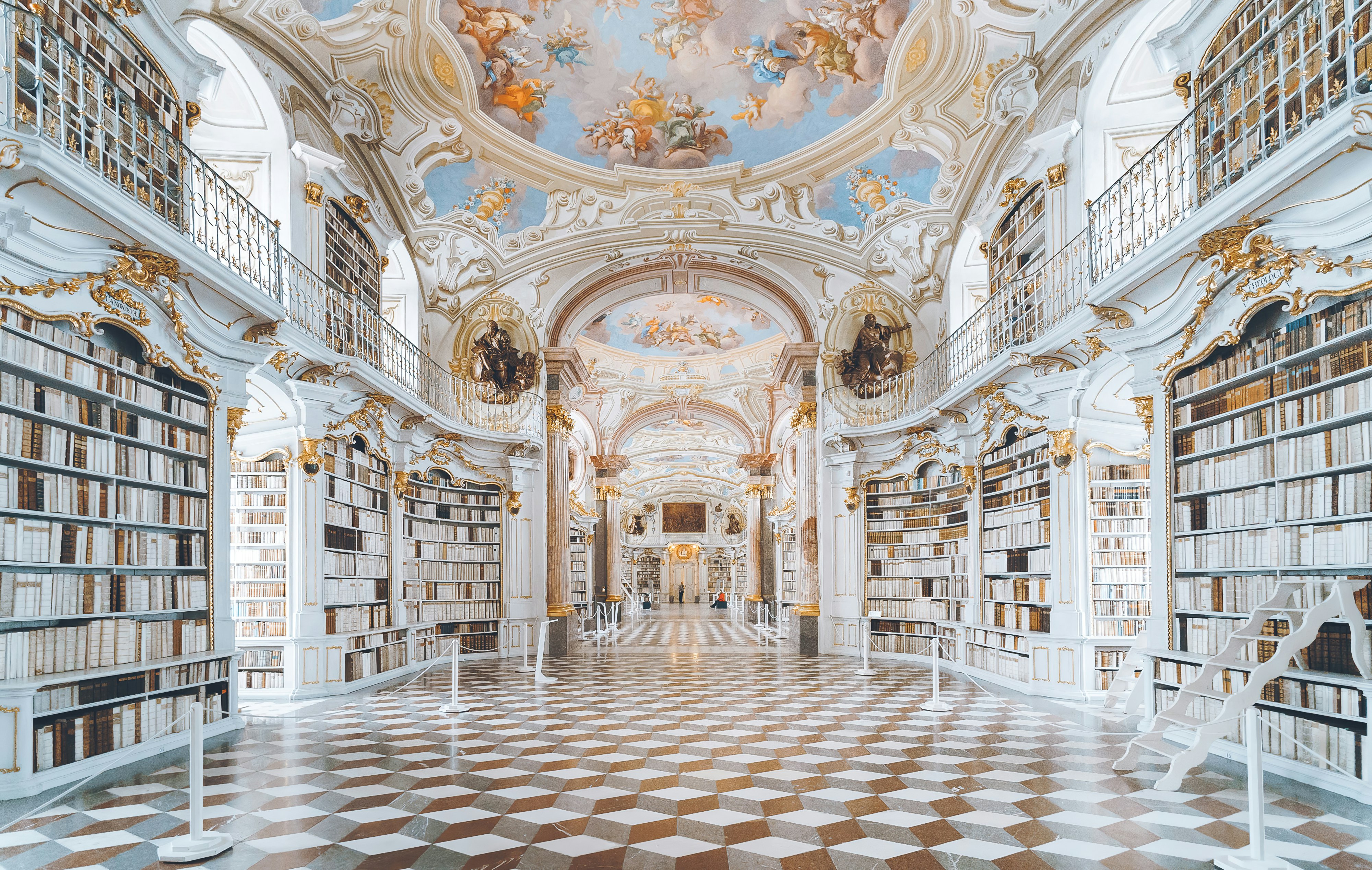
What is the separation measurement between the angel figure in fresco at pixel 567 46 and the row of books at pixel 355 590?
6884 millimetres

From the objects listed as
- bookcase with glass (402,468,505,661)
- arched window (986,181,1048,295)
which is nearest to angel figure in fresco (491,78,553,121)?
bookcase with glass (402,468,505,661)

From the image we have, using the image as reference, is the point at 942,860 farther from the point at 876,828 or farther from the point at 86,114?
the point at 86,114

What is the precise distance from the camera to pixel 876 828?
4.78 meters

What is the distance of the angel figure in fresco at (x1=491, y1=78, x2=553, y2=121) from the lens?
11.9 metres

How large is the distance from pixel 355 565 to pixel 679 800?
7.04 m

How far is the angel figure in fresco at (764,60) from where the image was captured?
11.4 metres

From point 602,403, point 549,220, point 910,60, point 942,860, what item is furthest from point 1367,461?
point 602,403

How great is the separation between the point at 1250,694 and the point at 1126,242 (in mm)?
4976

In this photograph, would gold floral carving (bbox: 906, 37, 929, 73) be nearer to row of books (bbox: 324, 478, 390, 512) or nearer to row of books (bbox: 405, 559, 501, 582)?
row of books (bbox: 324, 478, 390, 512)

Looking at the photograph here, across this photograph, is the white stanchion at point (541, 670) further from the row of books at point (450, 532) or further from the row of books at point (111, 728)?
the row of books at point (111, 728)

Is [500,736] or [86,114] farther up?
[86,114]

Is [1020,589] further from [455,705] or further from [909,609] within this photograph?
[455,705]

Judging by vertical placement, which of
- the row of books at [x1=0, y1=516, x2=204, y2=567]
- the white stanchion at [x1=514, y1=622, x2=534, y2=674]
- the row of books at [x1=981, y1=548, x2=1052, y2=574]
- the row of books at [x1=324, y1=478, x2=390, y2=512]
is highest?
the row of books at [x1=324, y1=478, x2=390, y2=512]

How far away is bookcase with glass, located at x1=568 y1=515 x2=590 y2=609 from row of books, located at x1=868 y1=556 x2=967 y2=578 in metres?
13.2
